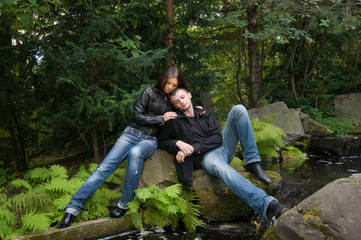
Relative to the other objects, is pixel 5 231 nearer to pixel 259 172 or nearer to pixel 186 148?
pixel 186 148

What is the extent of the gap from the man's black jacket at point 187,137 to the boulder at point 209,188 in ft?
0.69

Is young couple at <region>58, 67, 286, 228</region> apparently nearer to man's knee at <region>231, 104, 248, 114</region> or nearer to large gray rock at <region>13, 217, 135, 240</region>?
man's knee at <region>231, 104, 248, 114</region>

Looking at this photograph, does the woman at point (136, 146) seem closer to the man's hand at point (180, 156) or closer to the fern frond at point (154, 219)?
the fern frond at point (154, 219)

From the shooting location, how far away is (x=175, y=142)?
4.42 metres

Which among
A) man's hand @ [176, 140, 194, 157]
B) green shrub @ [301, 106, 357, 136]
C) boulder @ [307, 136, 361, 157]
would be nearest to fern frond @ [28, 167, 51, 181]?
man's hand @ [176, 140, 194, 157]

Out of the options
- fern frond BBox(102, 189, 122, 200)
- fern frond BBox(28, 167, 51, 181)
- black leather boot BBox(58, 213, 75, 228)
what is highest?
fern frond BBox(28, 167, 51, 181)

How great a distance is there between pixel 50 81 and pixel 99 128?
59.8 inches

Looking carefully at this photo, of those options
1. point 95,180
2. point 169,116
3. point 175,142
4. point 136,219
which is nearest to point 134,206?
point 136,219

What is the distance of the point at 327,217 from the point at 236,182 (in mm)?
1176

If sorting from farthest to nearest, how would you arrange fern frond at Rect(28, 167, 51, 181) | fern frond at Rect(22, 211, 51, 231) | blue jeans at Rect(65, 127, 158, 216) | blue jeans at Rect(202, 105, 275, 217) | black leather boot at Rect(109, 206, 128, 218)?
fern frond at Rect(28, 167, 51, 181)
black leather boot at Rect(109, 206, 128, 218)
blue jeans at Rect(65, 127, 158, 216)
blue jeans at Rect(202, 105, 275, 217)
fern frond at Rect(22, 211, 51, 231)

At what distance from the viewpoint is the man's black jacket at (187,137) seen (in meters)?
4.41

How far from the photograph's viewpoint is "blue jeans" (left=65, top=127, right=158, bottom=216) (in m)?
4.10

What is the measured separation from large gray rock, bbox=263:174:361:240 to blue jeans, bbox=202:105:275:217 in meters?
0.73

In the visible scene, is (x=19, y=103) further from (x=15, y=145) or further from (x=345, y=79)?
(x=345, y=79)
